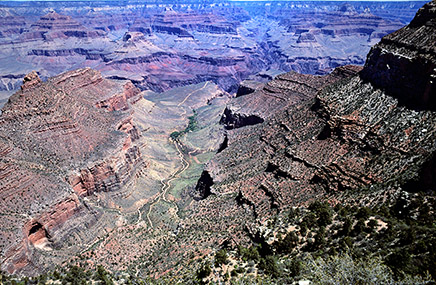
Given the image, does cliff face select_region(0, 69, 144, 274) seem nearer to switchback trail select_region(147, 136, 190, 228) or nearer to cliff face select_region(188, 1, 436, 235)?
switchback trail select_region(147, 136, 190, 228)

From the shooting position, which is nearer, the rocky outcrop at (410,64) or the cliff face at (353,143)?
the cliff face at (353,143)

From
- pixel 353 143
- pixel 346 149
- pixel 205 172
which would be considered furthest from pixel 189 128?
pixel 353 143

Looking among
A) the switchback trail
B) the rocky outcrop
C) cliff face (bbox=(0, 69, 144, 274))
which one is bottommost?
the switchback trail

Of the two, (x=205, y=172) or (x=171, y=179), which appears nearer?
(x=205, y=172)

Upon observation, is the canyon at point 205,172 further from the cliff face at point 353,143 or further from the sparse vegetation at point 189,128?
the sparse vegetation at point 189,128

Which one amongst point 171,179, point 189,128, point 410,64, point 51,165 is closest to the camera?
point 410,64

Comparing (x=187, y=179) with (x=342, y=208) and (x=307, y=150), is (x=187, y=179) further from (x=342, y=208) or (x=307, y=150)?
(x=342, y=208)

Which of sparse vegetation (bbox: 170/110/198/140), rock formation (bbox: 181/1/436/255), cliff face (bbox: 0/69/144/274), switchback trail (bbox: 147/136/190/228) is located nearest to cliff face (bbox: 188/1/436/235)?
rock formation (bbox: 181/1/436/255)

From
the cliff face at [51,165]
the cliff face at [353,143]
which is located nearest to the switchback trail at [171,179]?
the cliff face at [51,165]

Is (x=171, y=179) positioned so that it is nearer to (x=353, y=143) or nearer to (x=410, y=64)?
(x=353, y=143)

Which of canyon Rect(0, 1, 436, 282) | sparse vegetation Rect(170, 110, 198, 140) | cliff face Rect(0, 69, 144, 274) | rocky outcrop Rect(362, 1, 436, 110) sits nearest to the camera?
canyon Rect(0, 1, 436, 282)
